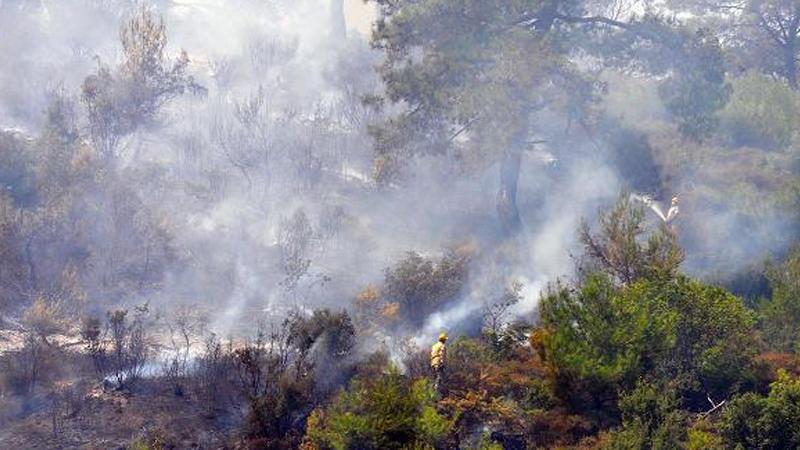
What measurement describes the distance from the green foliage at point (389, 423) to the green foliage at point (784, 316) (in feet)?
22.4

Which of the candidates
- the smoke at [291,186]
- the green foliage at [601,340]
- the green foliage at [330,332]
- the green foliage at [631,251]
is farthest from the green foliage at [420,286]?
the green foliage at [601,340]

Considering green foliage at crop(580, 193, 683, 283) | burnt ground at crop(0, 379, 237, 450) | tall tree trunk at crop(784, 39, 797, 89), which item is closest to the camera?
burnt ground at crop(0, 379, 237, 450)

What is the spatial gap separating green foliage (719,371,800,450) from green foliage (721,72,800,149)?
57.5ft

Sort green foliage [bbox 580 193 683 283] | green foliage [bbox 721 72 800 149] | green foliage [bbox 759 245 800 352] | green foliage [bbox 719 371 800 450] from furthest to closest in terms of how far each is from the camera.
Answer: green foliage [bbox 721 72 800 149] → green foliage [bbox 580 193 683 283] → green foliage [bbox 759 245 800 352] → green foliage [bbox 719 371 800 450]

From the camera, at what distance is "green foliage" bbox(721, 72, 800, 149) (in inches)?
1020

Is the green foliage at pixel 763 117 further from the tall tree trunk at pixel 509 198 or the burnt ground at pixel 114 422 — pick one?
the burnt ground at pixel 114 422

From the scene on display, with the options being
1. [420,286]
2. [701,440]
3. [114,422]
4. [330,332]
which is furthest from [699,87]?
[114,422]

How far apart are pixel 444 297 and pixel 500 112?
500 centimetres

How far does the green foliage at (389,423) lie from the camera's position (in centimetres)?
943

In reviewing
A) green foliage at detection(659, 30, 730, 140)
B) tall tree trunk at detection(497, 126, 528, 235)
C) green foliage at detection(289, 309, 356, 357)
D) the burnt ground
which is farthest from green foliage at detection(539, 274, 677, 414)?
green foliage at detection(659, 30, 730, 140)

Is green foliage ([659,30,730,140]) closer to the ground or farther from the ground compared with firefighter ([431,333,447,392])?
farther from the ground

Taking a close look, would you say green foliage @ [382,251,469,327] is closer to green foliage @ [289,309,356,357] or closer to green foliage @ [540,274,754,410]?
green foliage @ [289,309,356,357]

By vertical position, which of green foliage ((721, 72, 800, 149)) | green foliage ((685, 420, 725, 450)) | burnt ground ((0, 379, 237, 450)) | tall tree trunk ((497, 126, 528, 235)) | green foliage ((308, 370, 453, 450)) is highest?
green foliage ((721, 72, 800, 149))

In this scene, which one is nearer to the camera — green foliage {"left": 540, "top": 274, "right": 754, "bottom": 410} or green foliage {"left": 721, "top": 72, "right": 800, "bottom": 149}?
green foliage {"left": 540, "top": 274, "right": 754, "bottom": 410}
